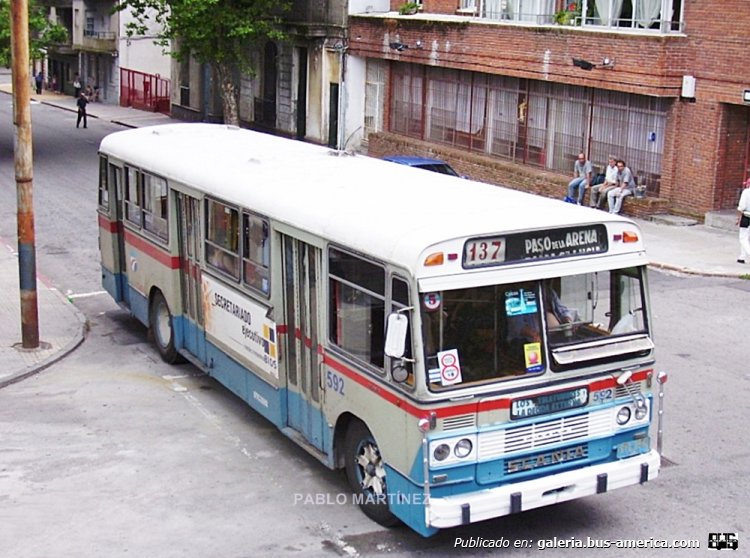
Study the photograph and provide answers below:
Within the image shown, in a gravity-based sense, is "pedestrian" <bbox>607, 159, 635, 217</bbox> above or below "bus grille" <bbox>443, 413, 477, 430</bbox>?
below

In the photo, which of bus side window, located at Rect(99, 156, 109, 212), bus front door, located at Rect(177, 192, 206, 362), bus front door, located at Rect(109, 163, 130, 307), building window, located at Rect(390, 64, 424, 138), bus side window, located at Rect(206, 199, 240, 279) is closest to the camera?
bus side window, located at Rect(206, 199, 240, 279)

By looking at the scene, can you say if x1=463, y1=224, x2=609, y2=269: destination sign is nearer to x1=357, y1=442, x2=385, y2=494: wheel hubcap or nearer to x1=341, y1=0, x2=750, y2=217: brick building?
x1=357, y1=442, x2=385, y2=494: wheel hubcap

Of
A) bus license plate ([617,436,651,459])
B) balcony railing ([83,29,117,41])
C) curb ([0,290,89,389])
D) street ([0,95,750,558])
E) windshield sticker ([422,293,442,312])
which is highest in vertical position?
balcony railing ([83,29,117,41])

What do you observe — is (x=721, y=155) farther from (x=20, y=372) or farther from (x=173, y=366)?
(x=20, y=372)

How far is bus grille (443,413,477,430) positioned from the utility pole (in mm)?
8225

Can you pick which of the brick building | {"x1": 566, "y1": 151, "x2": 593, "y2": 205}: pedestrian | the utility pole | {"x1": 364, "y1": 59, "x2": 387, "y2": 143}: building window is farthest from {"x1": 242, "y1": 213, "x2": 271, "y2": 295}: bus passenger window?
{"x1": 364, "y1": 59, "x2": 387, "y2": 143}: building window

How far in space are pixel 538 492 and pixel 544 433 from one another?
0.45 metres

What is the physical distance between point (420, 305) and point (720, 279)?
1292 cm

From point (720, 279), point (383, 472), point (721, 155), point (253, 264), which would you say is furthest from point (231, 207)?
point (721, 155)

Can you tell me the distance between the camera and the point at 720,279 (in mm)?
20047

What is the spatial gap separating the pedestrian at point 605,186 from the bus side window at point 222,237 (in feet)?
49.8

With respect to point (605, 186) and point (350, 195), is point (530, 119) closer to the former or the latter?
point (605, 186)

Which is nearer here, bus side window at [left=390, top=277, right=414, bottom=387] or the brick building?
bus side window at [left=390, top=277, right=414, bottom=387]

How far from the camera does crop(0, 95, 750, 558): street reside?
9.37 meters
